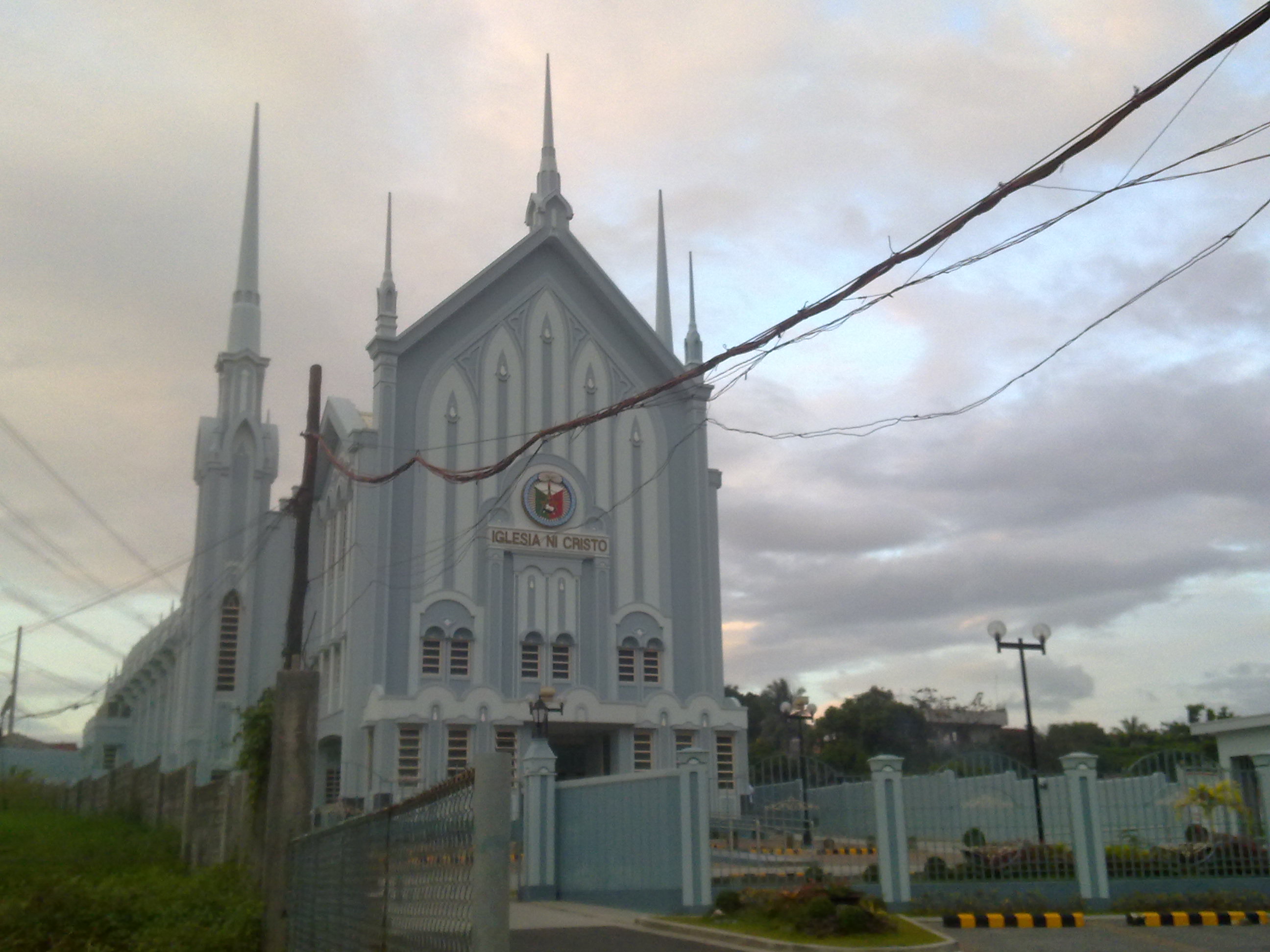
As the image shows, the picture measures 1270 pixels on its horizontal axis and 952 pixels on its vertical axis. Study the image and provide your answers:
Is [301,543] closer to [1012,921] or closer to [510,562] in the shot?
[1012,921]

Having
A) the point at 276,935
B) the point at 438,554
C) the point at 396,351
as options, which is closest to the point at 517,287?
the point at 396,351

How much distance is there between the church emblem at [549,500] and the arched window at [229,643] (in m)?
12.1

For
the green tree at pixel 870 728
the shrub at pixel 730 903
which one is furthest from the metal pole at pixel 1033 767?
the green tree at pixel 870 728

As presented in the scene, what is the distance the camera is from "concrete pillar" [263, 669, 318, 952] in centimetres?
1291

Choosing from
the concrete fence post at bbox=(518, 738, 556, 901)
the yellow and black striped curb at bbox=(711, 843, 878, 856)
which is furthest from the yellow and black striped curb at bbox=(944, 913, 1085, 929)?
the concrete fence post at bbox=(518, 738, 556, 901)

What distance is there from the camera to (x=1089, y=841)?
1856 centimetres

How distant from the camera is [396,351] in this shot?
34.7 meters

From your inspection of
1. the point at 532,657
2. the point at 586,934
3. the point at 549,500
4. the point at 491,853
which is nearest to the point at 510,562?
the point at 549,500

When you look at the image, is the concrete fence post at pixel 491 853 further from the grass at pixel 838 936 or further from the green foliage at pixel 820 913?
the green foliage at pixel 820 913

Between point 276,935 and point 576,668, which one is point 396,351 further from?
point 276,935

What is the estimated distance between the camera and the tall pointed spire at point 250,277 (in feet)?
141

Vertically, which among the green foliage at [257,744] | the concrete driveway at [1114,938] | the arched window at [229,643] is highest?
the arched window at [229,643]

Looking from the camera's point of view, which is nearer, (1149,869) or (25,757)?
(1149,869)

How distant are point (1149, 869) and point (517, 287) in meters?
24.1
